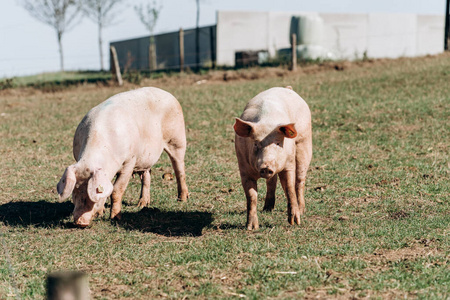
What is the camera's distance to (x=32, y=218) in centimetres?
684

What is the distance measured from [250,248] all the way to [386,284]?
1.42 m

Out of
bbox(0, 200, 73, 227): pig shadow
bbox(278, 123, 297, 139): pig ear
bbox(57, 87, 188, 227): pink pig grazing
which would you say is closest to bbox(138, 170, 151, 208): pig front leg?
bbox(57, 87, 188, 227): pink pig grazing

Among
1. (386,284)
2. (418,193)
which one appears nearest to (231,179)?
(418,193)

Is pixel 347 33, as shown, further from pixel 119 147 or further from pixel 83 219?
pixel 83 219

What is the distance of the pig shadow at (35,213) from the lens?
21.7 feet

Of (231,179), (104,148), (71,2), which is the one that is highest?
(71,2)

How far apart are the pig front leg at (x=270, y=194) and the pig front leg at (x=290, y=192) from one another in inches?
29.2

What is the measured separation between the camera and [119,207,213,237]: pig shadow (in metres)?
6.26

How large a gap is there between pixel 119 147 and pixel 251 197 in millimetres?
1652

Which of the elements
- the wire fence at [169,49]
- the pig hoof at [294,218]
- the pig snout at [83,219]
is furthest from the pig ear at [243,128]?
the wire fence at [169,49]

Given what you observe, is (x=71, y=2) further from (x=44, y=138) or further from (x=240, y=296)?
(x=240, y=296)

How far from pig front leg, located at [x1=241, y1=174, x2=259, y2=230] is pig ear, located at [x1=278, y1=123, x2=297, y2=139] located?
737mm

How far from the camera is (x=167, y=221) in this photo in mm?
6680

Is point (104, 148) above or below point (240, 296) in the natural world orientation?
above
